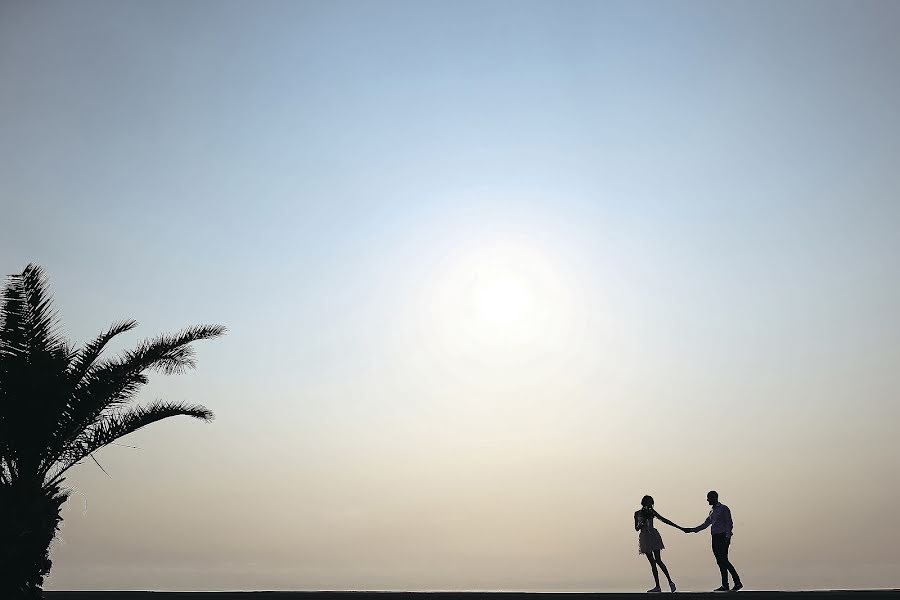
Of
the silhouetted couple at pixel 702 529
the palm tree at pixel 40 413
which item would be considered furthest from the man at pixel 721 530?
the palm tree at pixel 40 413

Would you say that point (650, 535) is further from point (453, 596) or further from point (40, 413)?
point (40, 413)

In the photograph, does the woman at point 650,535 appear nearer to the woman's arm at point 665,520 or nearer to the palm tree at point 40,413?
the woman's arm at point 665,520

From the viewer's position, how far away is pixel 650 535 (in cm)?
1988

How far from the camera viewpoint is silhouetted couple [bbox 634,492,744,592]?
62.6ft

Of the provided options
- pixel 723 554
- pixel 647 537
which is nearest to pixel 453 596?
pixel 647 537

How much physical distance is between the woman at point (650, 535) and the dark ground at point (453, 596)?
9.14 feet

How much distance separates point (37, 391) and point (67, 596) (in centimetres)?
462

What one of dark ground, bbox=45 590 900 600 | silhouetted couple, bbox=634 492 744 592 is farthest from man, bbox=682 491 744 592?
dark ground, bbox=45 590 900 600

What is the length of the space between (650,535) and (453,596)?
497 centimetres

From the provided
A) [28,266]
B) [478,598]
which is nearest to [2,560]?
[28,266]

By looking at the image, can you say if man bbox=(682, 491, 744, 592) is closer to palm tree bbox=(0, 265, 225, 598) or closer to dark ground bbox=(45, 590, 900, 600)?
dark ground bbox=(45, 590, 900, 600)

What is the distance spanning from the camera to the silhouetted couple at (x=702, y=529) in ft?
62.6

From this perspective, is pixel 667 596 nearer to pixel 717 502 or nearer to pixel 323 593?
pixel 717 502

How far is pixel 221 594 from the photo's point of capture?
779 inches
